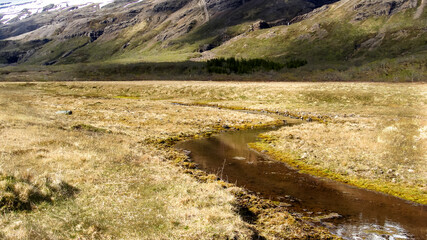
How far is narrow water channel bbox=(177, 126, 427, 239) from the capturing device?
39.5ft

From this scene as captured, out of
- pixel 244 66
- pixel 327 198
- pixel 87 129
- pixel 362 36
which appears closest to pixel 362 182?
pixel 327 198

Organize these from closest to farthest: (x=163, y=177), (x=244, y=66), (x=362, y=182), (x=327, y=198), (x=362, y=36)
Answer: (x=327, y=198) < (x=163, y=177) < (x=362, y=182) < (x=244, y=66) < (x=362, y=36)

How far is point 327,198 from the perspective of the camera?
50.2 feet

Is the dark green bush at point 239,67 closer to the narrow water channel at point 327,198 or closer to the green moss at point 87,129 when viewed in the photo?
the green moss at point 87,129

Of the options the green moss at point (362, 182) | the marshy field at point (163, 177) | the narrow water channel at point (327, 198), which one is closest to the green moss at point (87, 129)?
the marshy field at point (163, 177)

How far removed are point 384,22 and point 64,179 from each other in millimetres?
198110

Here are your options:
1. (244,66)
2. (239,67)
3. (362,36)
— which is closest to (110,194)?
(239,67)

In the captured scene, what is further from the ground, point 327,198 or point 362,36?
point 327,198

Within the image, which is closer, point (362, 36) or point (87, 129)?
point (87, 129)

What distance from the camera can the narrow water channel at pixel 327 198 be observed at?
12.0 m

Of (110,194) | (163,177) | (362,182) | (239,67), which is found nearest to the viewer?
(110,194)

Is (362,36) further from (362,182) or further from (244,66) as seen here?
(362,182)

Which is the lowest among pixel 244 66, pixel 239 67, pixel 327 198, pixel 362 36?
pixel 244 66

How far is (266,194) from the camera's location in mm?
15836
